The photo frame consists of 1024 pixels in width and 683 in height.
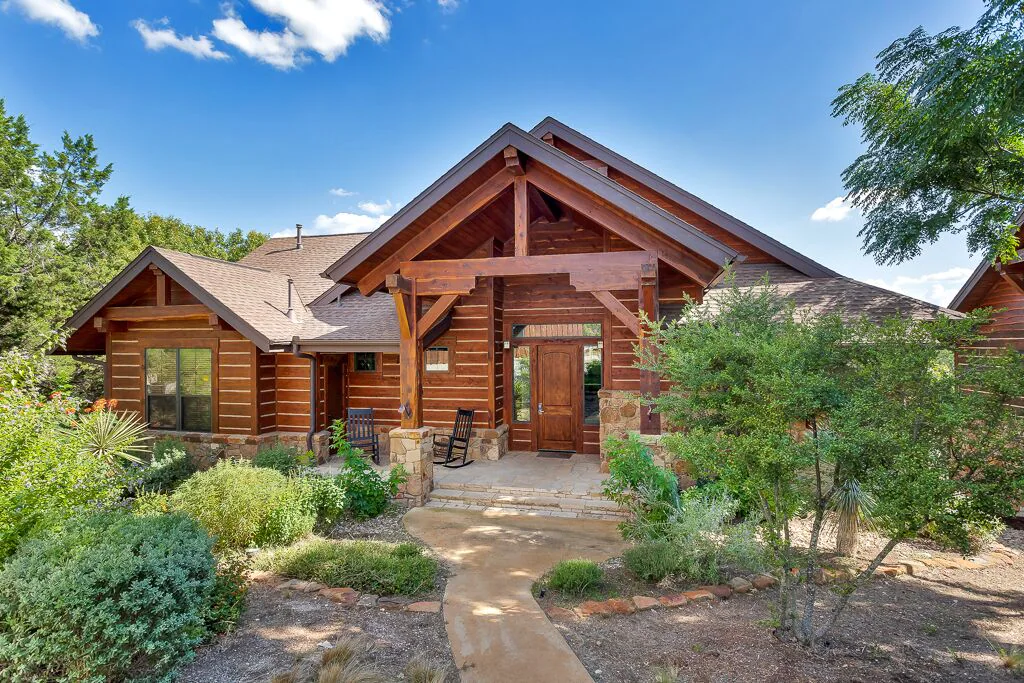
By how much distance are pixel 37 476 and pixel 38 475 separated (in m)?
0.01

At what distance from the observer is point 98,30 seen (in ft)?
36.0

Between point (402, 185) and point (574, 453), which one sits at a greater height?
point (402, 185)

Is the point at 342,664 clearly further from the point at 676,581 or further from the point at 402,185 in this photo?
the point at 402,185

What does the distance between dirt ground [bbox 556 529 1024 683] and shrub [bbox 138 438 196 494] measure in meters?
7.61

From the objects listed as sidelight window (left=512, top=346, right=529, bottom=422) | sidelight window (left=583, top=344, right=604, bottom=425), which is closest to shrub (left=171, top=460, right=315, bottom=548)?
sidelight window (left=512, top=346, right=529, bottom=422)

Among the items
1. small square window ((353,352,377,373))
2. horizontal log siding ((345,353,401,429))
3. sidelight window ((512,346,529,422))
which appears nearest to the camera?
sidelight window ((512,346,529,422))

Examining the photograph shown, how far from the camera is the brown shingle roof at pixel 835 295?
8.45 meters

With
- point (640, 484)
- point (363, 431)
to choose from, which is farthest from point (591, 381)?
point (363, 431)

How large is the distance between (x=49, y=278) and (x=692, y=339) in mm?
19928

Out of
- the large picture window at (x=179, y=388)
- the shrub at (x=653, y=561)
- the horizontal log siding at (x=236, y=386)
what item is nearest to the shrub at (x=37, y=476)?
the horizontal log siding at (x=236, y=386)

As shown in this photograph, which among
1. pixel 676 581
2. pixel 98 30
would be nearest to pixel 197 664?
pixel 676 581

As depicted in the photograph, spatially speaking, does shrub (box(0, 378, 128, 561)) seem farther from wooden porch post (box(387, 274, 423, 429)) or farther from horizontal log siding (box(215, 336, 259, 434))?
horizontal log siding (box(215, 336, 259, 434))

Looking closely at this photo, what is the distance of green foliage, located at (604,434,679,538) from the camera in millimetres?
5871

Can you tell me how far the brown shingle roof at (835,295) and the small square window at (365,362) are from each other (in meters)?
6.99
